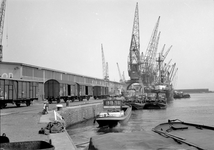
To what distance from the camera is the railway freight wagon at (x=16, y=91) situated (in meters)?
31.0

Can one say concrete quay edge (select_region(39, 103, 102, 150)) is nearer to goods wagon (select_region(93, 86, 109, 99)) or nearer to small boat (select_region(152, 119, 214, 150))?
small boat (select_region(152, 119, 214, 150))

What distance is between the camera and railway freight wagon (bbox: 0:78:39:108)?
3101cm

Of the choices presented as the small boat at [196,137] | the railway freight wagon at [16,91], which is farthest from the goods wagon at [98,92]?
the small boat at [196,137]

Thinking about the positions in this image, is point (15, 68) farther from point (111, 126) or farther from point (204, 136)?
point (204, 136)

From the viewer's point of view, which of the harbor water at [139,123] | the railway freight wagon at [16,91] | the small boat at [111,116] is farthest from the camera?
the railway freight wagon at [16,91]

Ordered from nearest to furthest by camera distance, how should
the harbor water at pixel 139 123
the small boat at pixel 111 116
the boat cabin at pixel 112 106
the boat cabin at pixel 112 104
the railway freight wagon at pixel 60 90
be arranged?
the harbor water at pixel 139 123
the small boat at pixel 111 116
the boat cabin at pixel 112 106
the boat cabin at pixel 112 104
the railway freight wagon at pixel 60 90

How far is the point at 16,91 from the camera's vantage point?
109 ft

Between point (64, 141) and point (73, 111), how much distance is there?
60.9 feet

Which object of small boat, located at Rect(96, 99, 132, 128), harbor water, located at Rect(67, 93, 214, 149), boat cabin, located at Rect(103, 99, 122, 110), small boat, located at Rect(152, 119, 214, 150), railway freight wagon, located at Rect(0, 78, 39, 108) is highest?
railway freight wagon, located at Rect(0, 78, 39, 108)

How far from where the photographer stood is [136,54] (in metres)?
103

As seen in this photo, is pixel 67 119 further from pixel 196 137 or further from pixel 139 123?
pixel 196 137

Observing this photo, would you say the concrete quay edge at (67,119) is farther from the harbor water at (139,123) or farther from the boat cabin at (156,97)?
the boat cabin at (156,97)

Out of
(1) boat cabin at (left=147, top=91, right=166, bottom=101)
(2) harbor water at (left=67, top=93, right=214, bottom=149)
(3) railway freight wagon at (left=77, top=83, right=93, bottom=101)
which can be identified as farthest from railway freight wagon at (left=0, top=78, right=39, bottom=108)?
(1) boat cabin at (left=147, top=91, right=166, bottom=101)

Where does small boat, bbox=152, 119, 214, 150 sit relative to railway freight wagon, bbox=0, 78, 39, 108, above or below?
below
